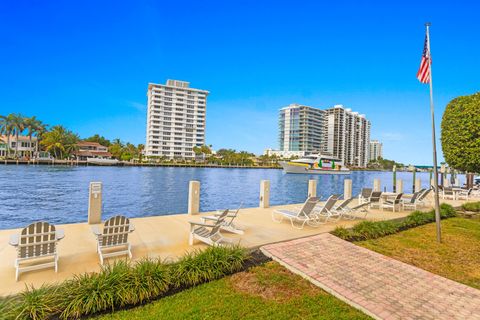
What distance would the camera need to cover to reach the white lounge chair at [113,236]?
16.5 feet

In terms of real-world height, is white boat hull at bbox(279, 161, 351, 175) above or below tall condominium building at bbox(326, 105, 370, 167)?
below

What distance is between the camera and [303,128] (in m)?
142

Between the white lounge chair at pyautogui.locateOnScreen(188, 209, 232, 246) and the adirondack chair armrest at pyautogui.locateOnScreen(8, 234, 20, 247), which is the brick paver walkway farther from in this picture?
the adirondack chair armrest at pyautogui.locateOnScreen(8, 234, 20, 247)

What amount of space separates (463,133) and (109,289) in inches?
546

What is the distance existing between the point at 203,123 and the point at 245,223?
372 feet

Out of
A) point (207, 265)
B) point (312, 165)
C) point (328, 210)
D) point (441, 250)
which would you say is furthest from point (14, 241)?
point (312, 165)

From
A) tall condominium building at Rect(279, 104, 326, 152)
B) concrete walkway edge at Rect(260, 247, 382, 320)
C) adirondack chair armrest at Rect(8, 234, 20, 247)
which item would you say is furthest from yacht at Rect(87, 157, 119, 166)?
tall condominium building at Rect(279, 104, 326, 152)

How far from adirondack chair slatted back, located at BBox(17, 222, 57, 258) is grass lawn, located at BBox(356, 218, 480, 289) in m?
7.12

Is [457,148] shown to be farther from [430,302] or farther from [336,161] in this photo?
[336,161]

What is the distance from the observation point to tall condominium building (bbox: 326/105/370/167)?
506ft

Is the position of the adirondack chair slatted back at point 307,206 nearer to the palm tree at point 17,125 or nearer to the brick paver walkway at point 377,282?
the brick paver walkway at point 377,282

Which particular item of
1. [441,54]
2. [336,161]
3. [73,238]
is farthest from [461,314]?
[336,161]

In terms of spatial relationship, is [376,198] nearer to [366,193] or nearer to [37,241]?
[366,193]

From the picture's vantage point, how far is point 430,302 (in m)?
4.23
